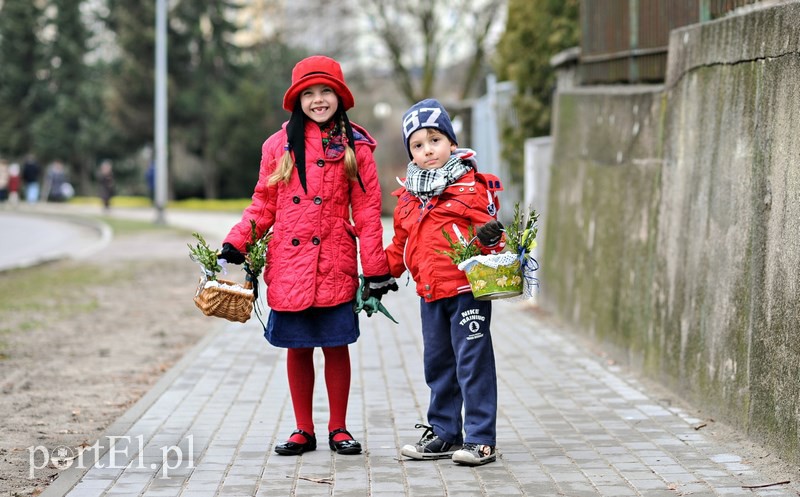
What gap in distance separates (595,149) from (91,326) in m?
4.61

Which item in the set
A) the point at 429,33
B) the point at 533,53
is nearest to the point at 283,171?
the point at 533,53

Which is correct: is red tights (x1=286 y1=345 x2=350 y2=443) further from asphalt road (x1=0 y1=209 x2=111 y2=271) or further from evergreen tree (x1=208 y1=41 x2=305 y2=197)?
evergreen tree (x1=208 y1=41 x2=305 y2=197)

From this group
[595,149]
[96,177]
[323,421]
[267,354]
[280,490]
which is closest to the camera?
[280,490]

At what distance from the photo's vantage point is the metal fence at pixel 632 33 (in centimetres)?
810

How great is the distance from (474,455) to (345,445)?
636 millimetres

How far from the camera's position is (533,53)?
1530cm

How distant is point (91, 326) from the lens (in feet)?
35.8

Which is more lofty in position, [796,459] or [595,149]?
[595,149]

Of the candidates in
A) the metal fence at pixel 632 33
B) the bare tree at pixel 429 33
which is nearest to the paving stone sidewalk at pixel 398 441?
the metal fence at pixel 632 33

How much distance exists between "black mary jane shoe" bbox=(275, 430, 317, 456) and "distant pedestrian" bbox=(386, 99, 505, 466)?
0.45 meters

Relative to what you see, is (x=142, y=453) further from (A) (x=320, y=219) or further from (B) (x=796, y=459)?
(B) (x=796, y=459)

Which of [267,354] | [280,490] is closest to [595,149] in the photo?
[267,354]

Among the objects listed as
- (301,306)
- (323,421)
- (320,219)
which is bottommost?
(323,421)

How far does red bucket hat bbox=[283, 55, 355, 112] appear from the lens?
18.7 feet
